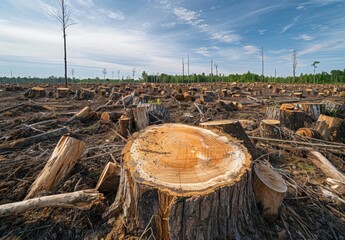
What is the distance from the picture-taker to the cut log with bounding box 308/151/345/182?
101 inches

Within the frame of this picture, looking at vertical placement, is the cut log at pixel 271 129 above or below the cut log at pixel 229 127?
below

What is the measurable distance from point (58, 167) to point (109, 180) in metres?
0.69

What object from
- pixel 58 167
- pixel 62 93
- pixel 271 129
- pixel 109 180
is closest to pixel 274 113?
pixel 271 129

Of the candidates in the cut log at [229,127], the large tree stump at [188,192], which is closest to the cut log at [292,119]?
the cut log at [229,127]

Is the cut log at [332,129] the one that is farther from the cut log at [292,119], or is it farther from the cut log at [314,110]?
the cut log at [314,110]

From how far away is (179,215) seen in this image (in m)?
1.23

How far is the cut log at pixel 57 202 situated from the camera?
166cm

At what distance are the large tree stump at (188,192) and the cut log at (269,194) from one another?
5.8 inches

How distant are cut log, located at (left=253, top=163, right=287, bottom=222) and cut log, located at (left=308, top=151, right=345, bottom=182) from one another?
1.41m

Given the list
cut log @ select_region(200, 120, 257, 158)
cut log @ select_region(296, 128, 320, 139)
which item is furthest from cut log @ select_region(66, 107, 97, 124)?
cut log @ select_region(296, 128, 320, 139)

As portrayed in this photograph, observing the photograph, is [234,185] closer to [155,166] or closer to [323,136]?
[155,166]

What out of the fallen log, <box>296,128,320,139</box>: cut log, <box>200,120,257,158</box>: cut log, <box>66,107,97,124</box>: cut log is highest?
<box>200,120,257,158</box>: cut log

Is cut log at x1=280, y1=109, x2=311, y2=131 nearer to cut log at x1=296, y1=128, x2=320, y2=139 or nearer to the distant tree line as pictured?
cut log at x1=296, y1=128, x2=320, y2=139

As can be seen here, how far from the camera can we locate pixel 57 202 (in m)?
1.72
